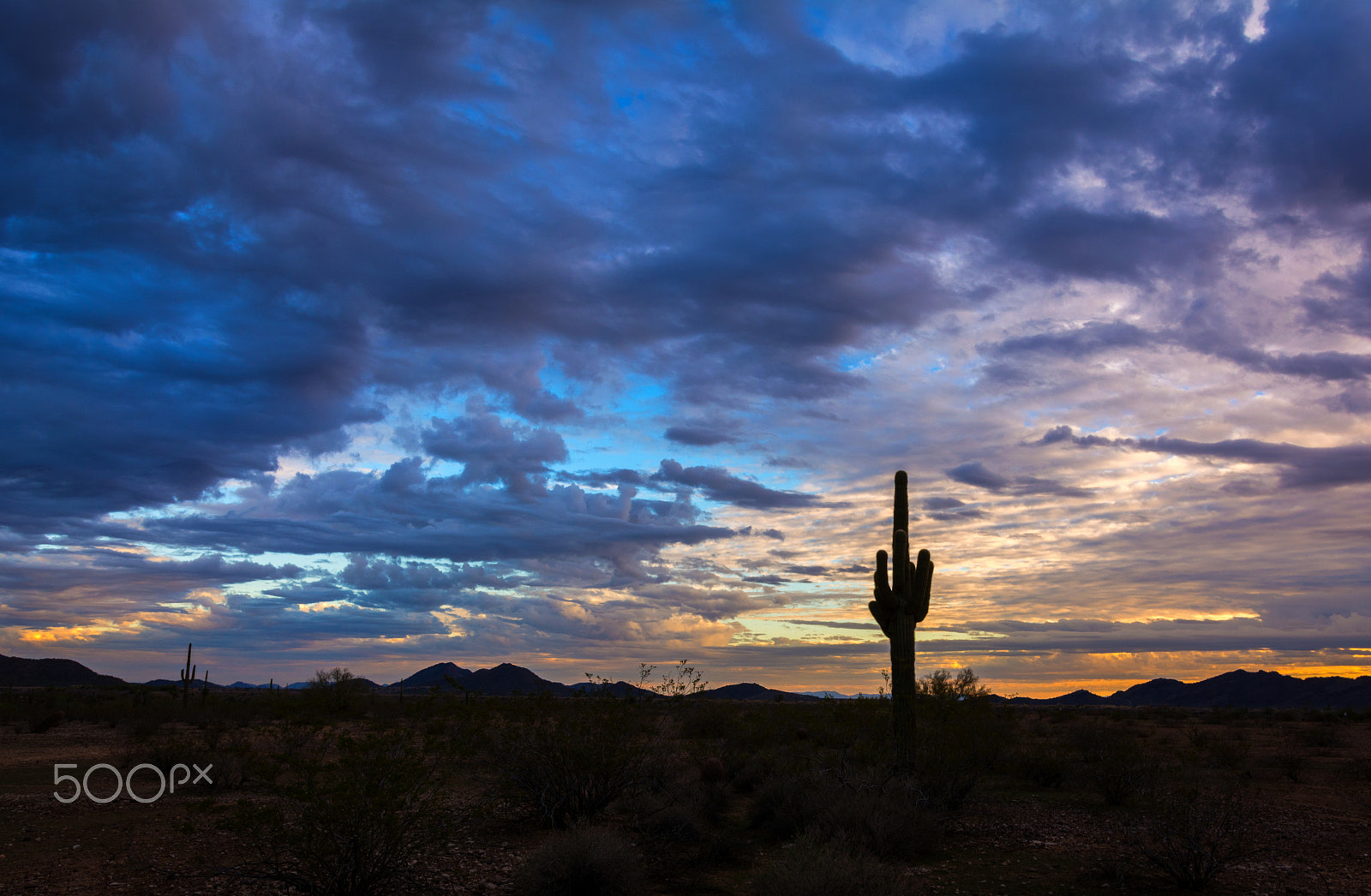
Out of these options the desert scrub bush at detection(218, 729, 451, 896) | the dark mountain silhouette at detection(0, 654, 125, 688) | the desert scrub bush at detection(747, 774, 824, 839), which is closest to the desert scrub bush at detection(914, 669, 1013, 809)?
the desert scrub bush at detection(747, 774, 824, 839)

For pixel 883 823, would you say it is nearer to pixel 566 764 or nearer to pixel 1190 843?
pixel 1190 843

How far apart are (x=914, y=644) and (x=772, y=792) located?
5.25 meters

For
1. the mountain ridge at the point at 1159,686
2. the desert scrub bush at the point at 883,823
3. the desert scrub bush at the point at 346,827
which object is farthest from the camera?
the mountain ridge at the point at 1159,686

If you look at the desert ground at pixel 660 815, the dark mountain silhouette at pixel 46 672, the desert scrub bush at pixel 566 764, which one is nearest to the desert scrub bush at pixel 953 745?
the desert ground at pixel 660 815

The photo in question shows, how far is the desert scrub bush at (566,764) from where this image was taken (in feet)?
52.1

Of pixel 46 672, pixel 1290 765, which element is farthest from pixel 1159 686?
pixel 46 672

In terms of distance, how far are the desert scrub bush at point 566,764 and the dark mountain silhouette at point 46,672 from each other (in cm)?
12830

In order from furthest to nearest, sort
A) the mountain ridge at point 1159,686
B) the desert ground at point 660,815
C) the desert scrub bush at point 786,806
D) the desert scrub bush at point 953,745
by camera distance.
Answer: the mountain ridge at point 1159,686
the desert scrub bush at point 953,745
the desert scrub bush at point 786,806
the desert ground at point 660,815

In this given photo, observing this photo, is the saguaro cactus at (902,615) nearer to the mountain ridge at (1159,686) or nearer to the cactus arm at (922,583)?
the cactus arm at (922,583)

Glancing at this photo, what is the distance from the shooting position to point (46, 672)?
124m

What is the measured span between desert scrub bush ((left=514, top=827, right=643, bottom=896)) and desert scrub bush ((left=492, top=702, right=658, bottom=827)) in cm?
446

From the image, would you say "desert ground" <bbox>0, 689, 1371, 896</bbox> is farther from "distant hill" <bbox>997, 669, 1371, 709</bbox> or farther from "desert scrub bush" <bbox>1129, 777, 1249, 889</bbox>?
"distant hill" <bbox>997, 669, 1371, 709</bbox>

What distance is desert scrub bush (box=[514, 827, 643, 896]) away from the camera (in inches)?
433

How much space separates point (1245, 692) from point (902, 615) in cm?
14474
